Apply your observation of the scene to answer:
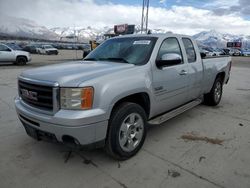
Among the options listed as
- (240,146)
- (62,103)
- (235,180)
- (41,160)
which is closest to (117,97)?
(62,103)

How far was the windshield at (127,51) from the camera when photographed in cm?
367

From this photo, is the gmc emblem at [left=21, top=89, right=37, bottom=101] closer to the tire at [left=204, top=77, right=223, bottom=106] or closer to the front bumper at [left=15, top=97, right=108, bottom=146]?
the front bumper at [left=15, top=97, right=108, bottom=146]

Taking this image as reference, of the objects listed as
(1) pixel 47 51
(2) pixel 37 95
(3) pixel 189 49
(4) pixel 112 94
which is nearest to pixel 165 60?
(4) pixel 112 94

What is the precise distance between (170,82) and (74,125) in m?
1.94

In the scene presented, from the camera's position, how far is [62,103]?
271 centimetres

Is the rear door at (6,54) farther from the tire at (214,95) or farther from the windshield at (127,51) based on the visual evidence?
the tire at (214,95)

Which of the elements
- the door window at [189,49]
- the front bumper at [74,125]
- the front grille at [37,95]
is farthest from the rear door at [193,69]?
the front grille at [37,95]

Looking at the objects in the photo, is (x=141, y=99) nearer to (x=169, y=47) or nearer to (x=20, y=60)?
(x=169, y=47)

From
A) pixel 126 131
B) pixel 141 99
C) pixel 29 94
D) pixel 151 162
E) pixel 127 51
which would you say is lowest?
pixel 151 162

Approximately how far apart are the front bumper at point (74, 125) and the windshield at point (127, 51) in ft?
4.05

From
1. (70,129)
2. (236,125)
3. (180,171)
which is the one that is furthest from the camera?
(236,125)

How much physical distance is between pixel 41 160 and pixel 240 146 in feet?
10.2

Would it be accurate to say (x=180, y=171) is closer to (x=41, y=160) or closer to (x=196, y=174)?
(x=196, y=174)

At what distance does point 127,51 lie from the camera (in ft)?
12.9
